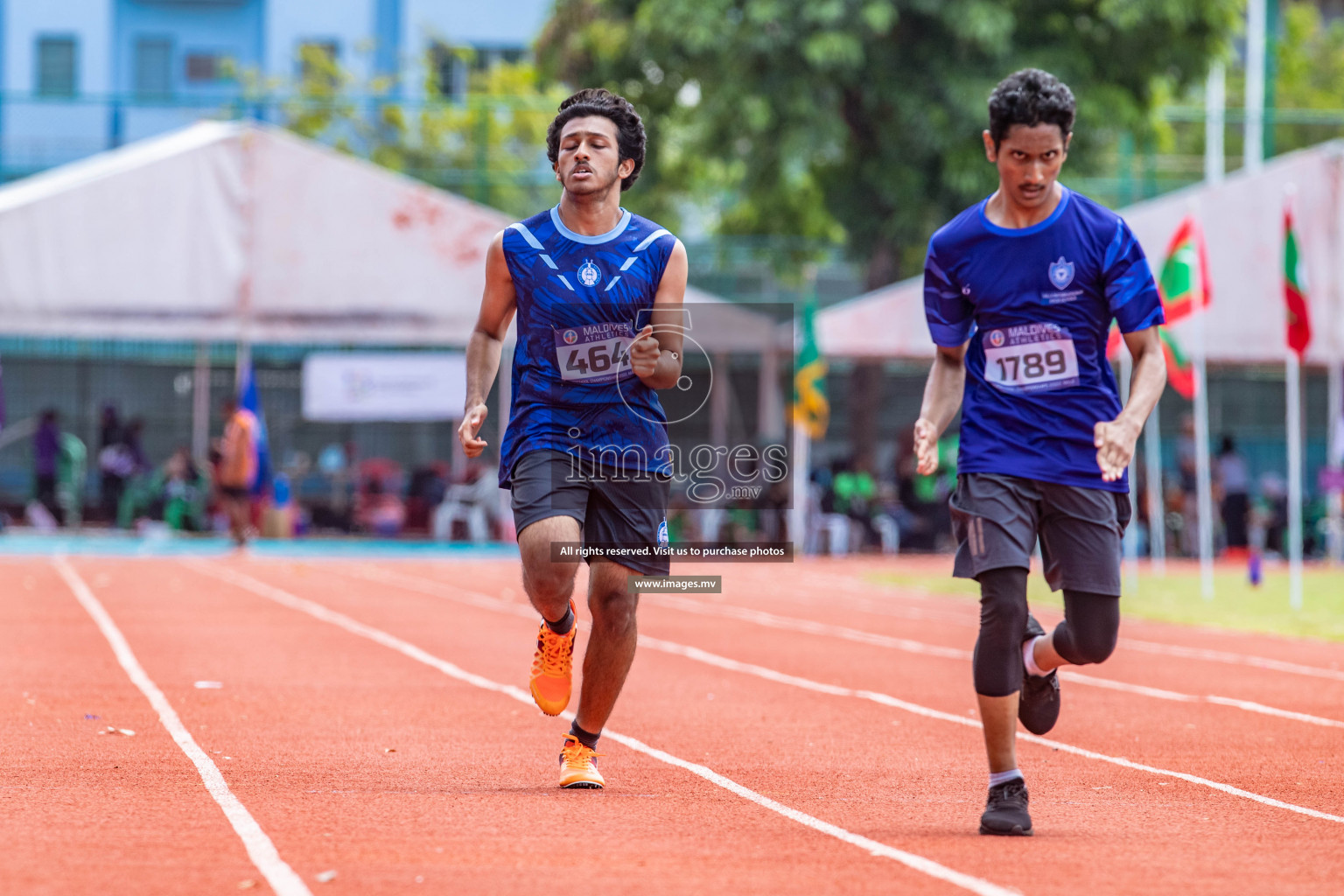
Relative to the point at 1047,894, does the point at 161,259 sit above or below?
above

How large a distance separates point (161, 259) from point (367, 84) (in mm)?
18608

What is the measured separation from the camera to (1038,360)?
5574 millimetres

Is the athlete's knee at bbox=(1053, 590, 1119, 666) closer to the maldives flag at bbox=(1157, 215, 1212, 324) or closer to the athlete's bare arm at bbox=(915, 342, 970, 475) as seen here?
the athlete's bare arm at bbox=(915, 342, 970, 475)

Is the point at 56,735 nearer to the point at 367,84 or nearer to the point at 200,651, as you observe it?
the point at 200,651

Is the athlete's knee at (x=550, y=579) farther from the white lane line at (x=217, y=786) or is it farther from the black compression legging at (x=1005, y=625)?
the black compression legging at (x=1005, y=625)

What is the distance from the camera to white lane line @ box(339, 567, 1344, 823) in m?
6.34

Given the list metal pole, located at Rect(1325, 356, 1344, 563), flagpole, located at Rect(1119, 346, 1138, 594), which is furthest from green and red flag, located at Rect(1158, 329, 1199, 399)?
metal pole, located at Rect(1325, 356, 1344, 563)

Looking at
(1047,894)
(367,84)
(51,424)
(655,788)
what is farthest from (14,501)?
(1047,894)

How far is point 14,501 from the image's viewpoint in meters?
27.9

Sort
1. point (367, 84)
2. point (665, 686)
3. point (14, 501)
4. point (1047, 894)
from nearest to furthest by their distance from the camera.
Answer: point (1047, 894)
point (665, 686)
point (14, 501)
point (367, 84)

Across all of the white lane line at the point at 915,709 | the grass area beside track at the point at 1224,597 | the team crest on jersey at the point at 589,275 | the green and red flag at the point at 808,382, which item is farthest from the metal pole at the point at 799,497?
the team crest on jersey at the point at 589,275

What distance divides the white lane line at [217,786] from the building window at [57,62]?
33.5 meters

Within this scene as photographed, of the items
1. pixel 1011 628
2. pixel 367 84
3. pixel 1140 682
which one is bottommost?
pixel 1140 682

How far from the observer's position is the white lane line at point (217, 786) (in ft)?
14.9
